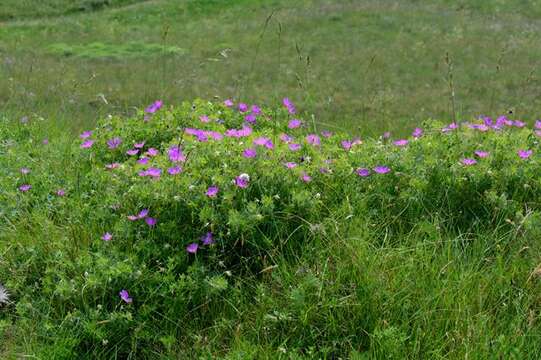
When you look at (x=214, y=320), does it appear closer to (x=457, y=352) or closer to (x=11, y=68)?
(x=457, y=352)

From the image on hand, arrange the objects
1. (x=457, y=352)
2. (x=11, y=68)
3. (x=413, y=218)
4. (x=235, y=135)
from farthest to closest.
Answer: (x=11, y=68) → (x=235, y=135) → (x=413, y=218) → (x=457, y=352)

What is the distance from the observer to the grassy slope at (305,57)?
13.0 m

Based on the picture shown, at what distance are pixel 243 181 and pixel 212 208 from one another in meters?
0.26

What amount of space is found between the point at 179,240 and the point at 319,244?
2.38ft

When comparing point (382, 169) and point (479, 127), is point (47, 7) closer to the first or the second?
point (479, 127)

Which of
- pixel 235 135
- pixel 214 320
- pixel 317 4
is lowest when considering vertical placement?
pixel 317 4

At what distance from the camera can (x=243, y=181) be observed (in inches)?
131

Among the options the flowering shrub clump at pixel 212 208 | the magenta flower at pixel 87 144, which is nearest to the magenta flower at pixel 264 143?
the flowering shrub clump at pixel 212 208

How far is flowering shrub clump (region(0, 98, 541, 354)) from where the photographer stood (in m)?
3.00

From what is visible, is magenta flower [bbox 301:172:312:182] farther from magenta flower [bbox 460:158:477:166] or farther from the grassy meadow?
magenta flower [bbox 460:158:477:166]

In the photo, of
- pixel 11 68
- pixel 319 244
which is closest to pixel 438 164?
pixel 319 244

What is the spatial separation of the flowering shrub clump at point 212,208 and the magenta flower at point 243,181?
1cm

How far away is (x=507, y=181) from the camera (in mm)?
3693

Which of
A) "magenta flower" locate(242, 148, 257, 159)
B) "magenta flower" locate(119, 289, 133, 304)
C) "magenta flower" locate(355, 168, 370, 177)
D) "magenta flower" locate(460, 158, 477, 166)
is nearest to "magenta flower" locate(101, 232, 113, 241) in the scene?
"magenta flower" locate(119, 289, 133, 304)
